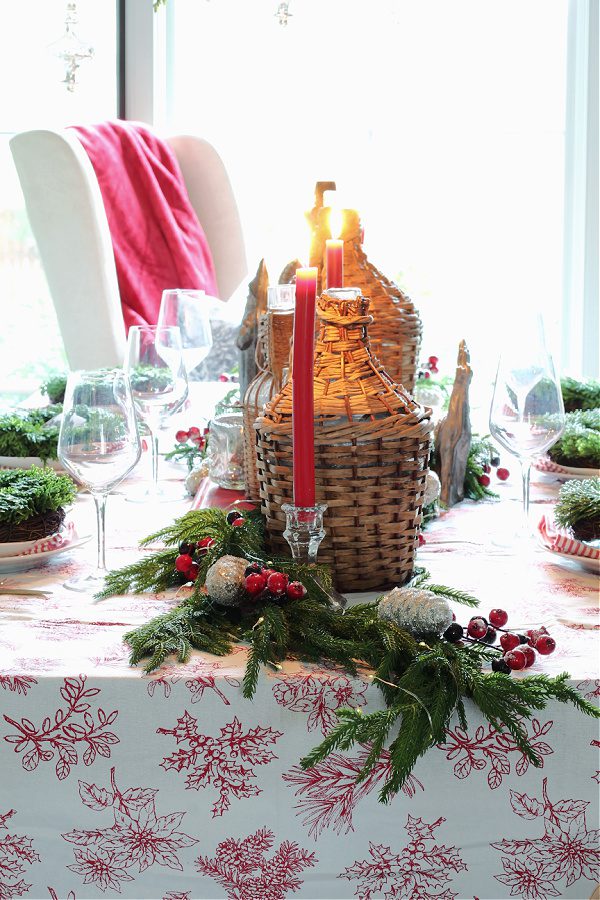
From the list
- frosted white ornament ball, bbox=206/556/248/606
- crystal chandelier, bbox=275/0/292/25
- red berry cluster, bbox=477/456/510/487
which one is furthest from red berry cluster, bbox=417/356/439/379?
crystal chandelier, bbox=275/0/292/25

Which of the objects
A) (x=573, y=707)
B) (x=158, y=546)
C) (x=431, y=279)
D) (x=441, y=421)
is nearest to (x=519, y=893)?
(x=573, y=707)

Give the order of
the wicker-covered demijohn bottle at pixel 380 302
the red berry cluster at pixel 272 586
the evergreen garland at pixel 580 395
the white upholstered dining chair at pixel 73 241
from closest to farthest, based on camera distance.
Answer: the red berry cluster at pixel 272 586 → the wicker-covered demijohn bottle at pixel 380 302 → the evergreen garland at pixel 580 395 → the white upholstered dining chair at pixel 73 241

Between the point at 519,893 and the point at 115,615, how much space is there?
35 centimetres

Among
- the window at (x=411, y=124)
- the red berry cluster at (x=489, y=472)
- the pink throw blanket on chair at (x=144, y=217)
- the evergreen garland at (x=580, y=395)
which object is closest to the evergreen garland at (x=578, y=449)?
the red berry cluster at (x=489, y=472)

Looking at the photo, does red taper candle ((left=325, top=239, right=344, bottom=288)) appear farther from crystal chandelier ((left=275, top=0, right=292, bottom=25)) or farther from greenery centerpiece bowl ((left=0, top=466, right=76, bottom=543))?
crystal chandelier ((left=275, top=0, right=292, bottom=25))

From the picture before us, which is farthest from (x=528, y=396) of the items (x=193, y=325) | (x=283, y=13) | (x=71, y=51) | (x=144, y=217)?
(x=283, y=13)

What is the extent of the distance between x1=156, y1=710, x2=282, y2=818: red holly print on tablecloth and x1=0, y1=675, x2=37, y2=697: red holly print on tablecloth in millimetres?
89

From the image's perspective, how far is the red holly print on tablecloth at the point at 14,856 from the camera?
62 centimetres

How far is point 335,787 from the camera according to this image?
23.8 inches

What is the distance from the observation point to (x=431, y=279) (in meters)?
4.17

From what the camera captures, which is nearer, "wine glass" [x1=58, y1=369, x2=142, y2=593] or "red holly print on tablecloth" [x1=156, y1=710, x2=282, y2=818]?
"red holly print on tablecloth" [x1=156, y1=710, x2=282, y2=818]

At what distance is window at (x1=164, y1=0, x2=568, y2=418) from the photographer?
3914 millimetres

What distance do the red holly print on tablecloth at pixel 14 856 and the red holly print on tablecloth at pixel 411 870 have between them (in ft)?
0.67

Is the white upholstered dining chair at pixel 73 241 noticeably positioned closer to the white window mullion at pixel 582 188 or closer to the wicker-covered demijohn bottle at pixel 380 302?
the wicker-covered demijohn bottle at pixel 380 302
